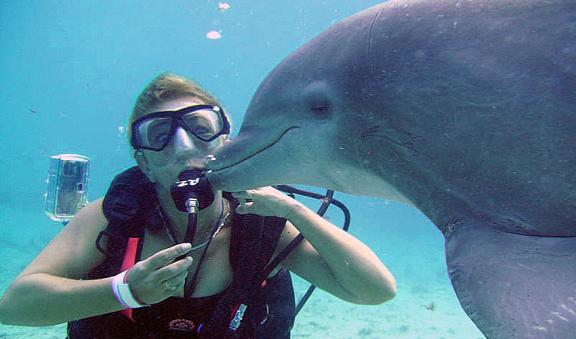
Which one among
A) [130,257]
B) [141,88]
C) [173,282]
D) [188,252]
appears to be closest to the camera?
[173,282]

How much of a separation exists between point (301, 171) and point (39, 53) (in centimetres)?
11168

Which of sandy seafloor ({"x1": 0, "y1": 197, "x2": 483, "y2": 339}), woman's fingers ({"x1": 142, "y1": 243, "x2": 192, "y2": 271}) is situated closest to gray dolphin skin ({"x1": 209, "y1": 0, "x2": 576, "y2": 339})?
woman's fingers ({"x1": 142, "y1": 243, "x2": 192, "y2": 271})

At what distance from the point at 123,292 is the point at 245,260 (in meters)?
1.10

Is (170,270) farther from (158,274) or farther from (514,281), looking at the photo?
(514,281)

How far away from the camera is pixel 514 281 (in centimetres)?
147

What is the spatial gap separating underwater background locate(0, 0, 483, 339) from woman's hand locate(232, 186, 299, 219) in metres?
1.79

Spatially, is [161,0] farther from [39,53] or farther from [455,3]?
[455,3]

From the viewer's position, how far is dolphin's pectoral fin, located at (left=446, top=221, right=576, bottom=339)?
52.9 inches

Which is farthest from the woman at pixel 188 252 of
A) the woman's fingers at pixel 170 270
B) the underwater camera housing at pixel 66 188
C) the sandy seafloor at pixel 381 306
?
the sandy seafloor at pixel 381 306

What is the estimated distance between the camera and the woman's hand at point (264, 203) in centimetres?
294

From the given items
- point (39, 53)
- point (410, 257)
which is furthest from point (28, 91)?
point (410, 257)

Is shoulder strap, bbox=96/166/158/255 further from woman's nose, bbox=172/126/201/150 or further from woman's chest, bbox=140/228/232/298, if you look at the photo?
woman's nose, bbox=172/126/201/150

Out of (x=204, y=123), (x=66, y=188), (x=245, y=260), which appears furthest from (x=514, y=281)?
(x=66, y=188)

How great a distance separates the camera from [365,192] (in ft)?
7.76
